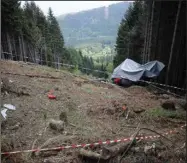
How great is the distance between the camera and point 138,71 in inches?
556

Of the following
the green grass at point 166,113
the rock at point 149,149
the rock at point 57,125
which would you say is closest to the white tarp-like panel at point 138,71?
the green grass at point 166,113

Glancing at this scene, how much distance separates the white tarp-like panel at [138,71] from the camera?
13.8 meters

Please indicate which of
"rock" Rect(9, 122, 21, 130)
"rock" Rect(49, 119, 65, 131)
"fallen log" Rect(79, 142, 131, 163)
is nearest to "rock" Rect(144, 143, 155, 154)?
"fallen log" Rect(79, 142, 131, 163)

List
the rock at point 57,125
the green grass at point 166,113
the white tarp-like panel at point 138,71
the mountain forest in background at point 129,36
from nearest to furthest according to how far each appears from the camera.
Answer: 1. the rock at point 57,125
2. the green grass at point 166,113
3. the white tarp-like panel at point 138,71
4. the mountain forest in background at point 129,36

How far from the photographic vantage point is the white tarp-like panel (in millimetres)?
13836

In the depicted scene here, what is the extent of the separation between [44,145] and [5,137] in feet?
2.94

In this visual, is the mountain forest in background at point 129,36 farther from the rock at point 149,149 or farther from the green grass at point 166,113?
the rock at point 149,149

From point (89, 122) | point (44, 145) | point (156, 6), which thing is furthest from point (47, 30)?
point (44, 145)

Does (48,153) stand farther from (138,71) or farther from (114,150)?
(138,71)

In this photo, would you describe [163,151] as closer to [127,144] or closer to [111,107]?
[127,144]

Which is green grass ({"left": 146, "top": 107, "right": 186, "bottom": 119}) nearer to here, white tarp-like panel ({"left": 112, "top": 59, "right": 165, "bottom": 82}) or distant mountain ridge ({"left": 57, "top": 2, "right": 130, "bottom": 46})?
white tarp-like panel ({"left": 112, "top": 59, "right": 165, "bottom": 82})

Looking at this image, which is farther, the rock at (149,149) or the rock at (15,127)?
the rock at (15,127)

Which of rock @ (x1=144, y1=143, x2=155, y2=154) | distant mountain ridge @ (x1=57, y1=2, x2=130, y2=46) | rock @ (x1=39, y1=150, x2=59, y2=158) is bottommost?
rock @ (x1=144, y1=143, x2=155, y2=154)

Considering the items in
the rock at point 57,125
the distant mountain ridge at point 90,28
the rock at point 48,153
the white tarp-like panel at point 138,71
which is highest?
the distant mountain ridge at point 90,28
